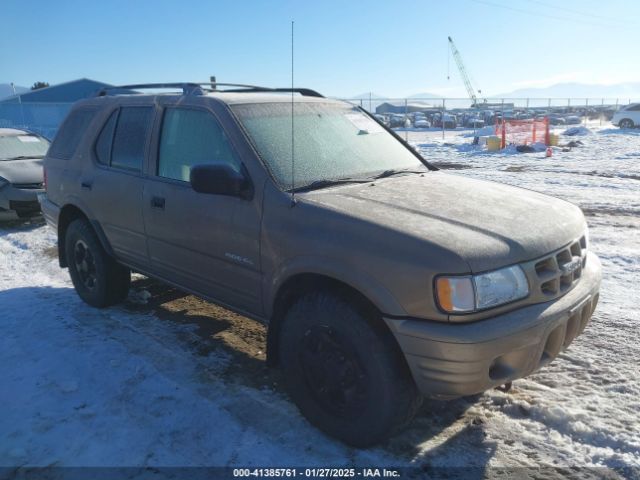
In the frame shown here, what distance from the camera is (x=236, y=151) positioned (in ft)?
10.5

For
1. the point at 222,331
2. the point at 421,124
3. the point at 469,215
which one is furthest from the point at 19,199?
the point at 421,124

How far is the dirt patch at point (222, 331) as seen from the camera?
3580 mm

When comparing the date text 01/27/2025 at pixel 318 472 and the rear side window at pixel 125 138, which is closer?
the date text 01/27/2025 at pixel 318 472

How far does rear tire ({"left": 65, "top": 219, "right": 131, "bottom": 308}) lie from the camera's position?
15.1 ft

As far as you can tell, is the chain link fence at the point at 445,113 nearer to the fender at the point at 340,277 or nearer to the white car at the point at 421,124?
the white car at the point at 421,124

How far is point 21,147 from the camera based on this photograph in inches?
377

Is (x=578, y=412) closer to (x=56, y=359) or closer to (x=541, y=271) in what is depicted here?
(x=541, y=271)

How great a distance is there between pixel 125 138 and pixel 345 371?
2.74 m

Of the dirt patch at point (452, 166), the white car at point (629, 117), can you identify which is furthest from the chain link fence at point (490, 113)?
the dirt patch at point (452, 166)

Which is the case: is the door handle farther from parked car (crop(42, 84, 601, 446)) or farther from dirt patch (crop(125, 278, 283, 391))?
dirt patch (crop(125, 278, 283, 391))

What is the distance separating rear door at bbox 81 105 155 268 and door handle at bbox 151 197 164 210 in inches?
7.2

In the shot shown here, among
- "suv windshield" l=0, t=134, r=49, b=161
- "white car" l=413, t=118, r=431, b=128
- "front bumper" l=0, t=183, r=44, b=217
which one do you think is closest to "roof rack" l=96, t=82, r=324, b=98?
"front bumper" l=0, t=183, r=44, b=217

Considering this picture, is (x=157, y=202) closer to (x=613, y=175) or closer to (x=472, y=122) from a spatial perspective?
(x=613, y=175)

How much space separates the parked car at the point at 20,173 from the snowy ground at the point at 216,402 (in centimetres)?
359
